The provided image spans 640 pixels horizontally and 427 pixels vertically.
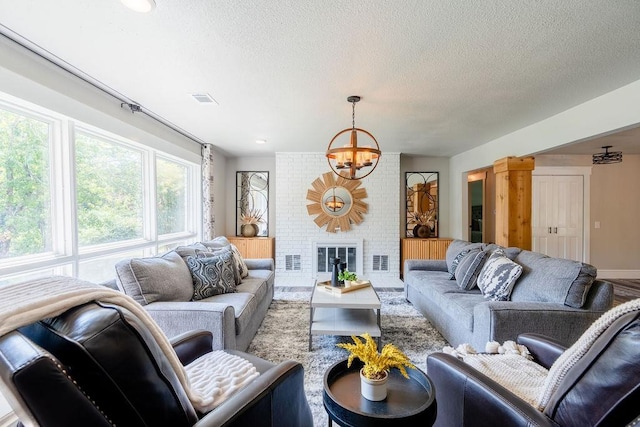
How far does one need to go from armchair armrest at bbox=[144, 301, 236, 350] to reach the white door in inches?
220

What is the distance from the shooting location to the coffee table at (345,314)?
7.91 ft

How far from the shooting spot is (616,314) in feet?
3.08

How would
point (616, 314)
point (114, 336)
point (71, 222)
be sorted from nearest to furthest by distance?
point (114, 336), point (616, 314), point (71, 222)

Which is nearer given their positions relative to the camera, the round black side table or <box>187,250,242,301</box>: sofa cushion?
the round black side table

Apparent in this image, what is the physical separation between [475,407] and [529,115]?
3.09 m

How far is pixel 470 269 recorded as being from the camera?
9.32 ft

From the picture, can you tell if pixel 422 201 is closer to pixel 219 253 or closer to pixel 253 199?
pixel 253 199

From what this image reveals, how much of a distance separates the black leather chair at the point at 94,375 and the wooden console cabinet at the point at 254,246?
13.6ft

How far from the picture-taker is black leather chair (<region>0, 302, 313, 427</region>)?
0.61 metres

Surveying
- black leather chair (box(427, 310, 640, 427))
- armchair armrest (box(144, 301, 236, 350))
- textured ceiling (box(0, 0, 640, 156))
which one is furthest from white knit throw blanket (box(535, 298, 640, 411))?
armchair armrest (box(144, 301, 236, 350))

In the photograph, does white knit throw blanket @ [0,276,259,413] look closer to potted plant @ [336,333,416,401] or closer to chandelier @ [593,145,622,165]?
potted plant @ [336,333,416,401]

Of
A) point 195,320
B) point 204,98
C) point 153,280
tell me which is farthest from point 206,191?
point 195,320

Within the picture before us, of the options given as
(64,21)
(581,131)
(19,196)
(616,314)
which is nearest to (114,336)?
(616,314)

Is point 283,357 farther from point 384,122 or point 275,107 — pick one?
point 384,122
